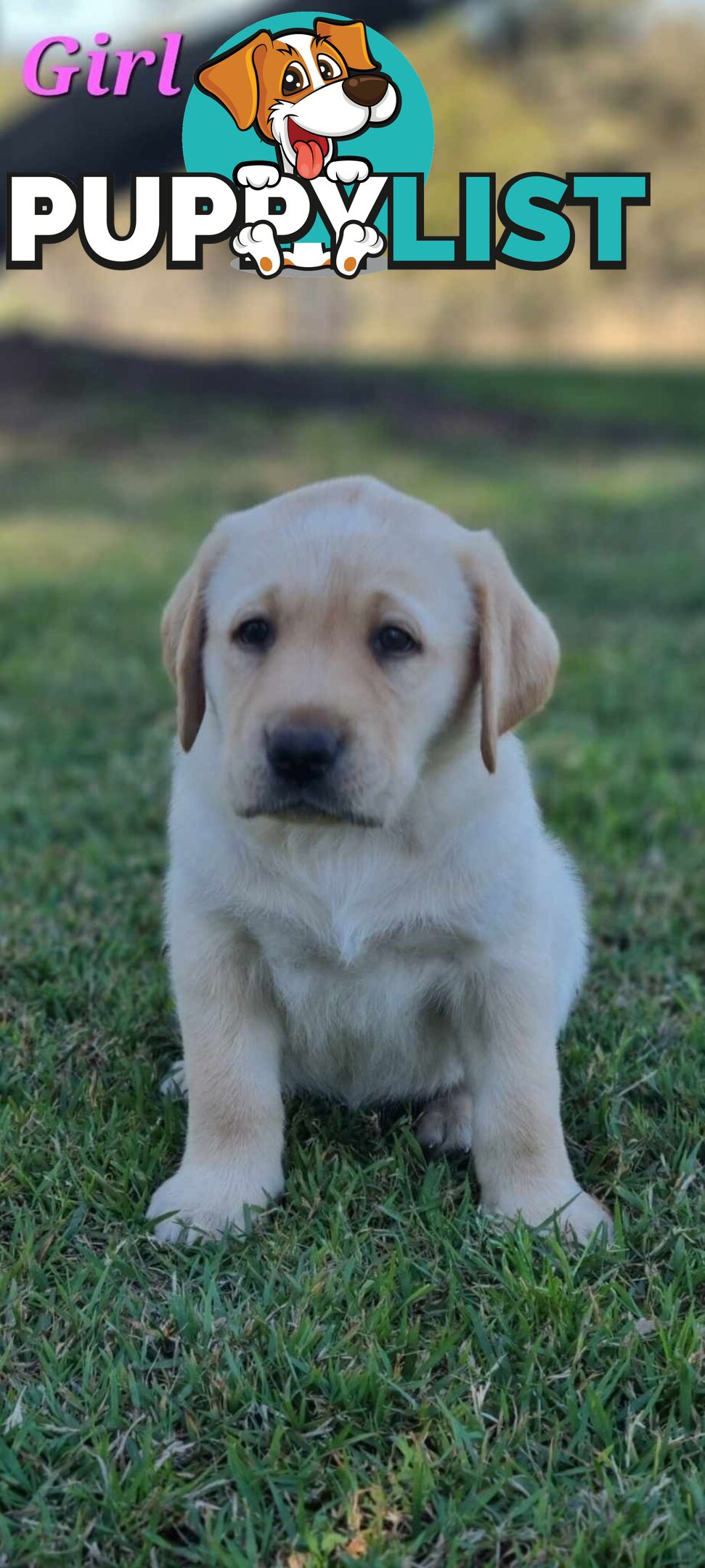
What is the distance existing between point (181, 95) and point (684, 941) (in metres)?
10.8

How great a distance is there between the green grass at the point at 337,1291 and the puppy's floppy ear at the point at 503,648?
2.69 ft

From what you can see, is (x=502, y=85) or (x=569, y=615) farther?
(x=502, y=85)

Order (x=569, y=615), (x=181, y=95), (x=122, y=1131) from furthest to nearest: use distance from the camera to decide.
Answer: (x=181, y=95) → (x=569, y=615) → (x=122, y=1131)

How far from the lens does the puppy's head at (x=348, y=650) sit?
2.27 meters

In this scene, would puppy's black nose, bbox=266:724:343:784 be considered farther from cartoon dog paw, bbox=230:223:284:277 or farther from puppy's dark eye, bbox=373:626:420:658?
cartoon dog paw, bbox=230:223:284:277

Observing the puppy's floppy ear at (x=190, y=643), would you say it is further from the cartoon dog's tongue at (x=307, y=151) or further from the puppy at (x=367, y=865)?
the cartoon dog's tongue at (x=307, y=151)

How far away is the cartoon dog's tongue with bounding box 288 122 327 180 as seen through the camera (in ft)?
26.5

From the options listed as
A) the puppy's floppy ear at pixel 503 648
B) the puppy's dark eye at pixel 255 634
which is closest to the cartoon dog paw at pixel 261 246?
the puppy's floppy ear at pixel 503 648

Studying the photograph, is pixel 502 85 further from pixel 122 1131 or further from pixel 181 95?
pixel 122 1131

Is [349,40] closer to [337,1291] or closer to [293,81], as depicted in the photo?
[293,81]

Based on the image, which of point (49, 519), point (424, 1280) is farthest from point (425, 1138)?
point (49, 519)

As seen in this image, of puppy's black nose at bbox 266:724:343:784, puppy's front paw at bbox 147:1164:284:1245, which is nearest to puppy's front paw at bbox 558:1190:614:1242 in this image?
puppy's front paw at bbox 147:1164:284:1245

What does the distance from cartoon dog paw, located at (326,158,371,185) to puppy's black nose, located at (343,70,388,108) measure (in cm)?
33

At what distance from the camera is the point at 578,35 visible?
18000 mm
